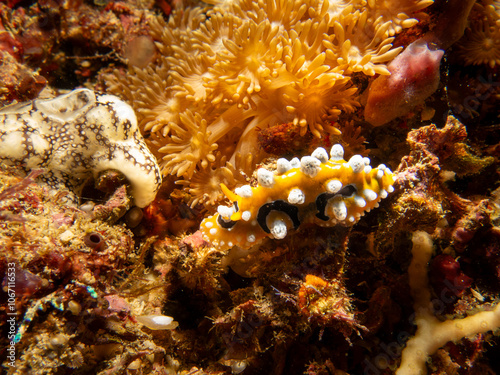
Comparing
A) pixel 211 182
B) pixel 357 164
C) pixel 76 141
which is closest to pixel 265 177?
pixel 357 164

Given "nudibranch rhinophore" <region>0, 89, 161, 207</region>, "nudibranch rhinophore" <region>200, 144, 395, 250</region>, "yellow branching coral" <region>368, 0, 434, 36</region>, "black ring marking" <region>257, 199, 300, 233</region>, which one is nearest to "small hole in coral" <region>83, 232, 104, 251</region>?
"nudibranch rhinophore" <region>0, 89, 161, 207</region>

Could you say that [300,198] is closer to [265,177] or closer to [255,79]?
[265,177]

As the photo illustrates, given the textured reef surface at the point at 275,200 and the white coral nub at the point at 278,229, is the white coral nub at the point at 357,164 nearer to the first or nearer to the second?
the textured reef surface at the point at 275,200

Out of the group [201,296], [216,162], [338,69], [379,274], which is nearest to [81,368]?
[201,296]

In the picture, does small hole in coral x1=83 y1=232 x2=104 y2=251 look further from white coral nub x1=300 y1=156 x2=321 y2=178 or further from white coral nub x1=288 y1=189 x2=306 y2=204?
white coral nub x1=300 y1=156 x2=321 y2=178

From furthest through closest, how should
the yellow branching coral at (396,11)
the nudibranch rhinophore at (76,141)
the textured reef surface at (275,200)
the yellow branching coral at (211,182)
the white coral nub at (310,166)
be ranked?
the yellow branching coral at (211,182), the yellow branching coral at (396,11), the nudibranch rhinophore at (76,141), the textured reef surface at (275,200), the white coral nub at (310,166)

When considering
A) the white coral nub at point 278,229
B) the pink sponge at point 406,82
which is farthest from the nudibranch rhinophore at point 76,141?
the pink sponge at point 406,82

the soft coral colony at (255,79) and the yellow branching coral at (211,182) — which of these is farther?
the yellow branching coral at (211,182)
